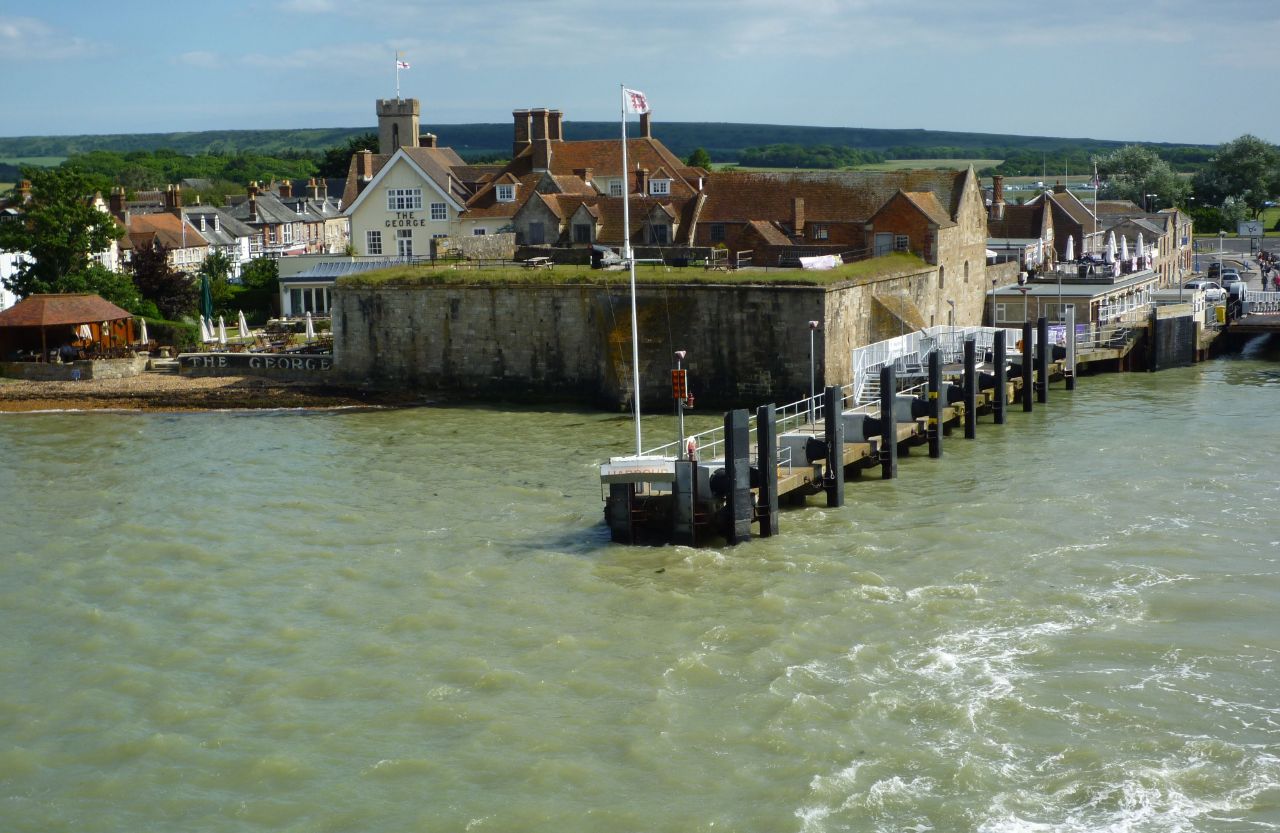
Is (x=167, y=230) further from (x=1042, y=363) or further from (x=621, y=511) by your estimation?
(x=621, y=511)

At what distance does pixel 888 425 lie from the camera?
30.2 meters

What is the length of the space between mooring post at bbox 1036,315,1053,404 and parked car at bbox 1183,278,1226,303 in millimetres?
14648

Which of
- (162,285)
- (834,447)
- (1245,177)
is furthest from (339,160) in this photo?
(834,447)

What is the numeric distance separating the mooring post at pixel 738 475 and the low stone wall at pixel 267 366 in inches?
897

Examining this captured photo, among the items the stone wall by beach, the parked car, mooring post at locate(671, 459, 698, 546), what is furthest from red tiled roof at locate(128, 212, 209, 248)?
mooring post at locate(671, 459, 698, 546)

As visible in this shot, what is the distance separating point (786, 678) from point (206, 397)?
28.1 meters

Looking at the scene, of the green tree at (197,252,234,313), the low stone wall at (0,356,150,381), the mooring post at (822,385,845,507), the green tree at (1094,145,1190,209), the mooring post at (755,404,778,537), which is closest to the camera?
the mooring post at (755,404,778,537)

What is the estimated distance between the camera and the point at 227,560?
84.2 feet

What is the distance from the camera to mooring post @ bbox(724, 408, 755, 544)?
24953 mm

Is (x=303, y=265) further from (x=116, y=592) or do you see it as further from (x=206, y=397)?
(x=116, y=592)

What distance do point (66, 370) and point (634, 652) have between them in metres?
31.0

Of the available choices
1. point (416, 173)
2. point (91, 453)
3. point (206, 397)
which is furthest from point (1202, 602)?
point (416, 173)

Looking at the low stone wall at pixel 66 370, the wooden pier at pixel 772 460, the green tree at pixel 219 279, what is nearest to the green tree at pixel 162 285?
the green tree at pixel 219 279

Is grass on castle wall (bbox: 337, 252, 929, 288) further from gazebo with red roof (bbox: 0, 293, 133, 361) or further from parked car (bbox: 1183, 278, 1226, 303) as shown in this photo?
parked car (bbox: 1183, 278, 1226, 303)
